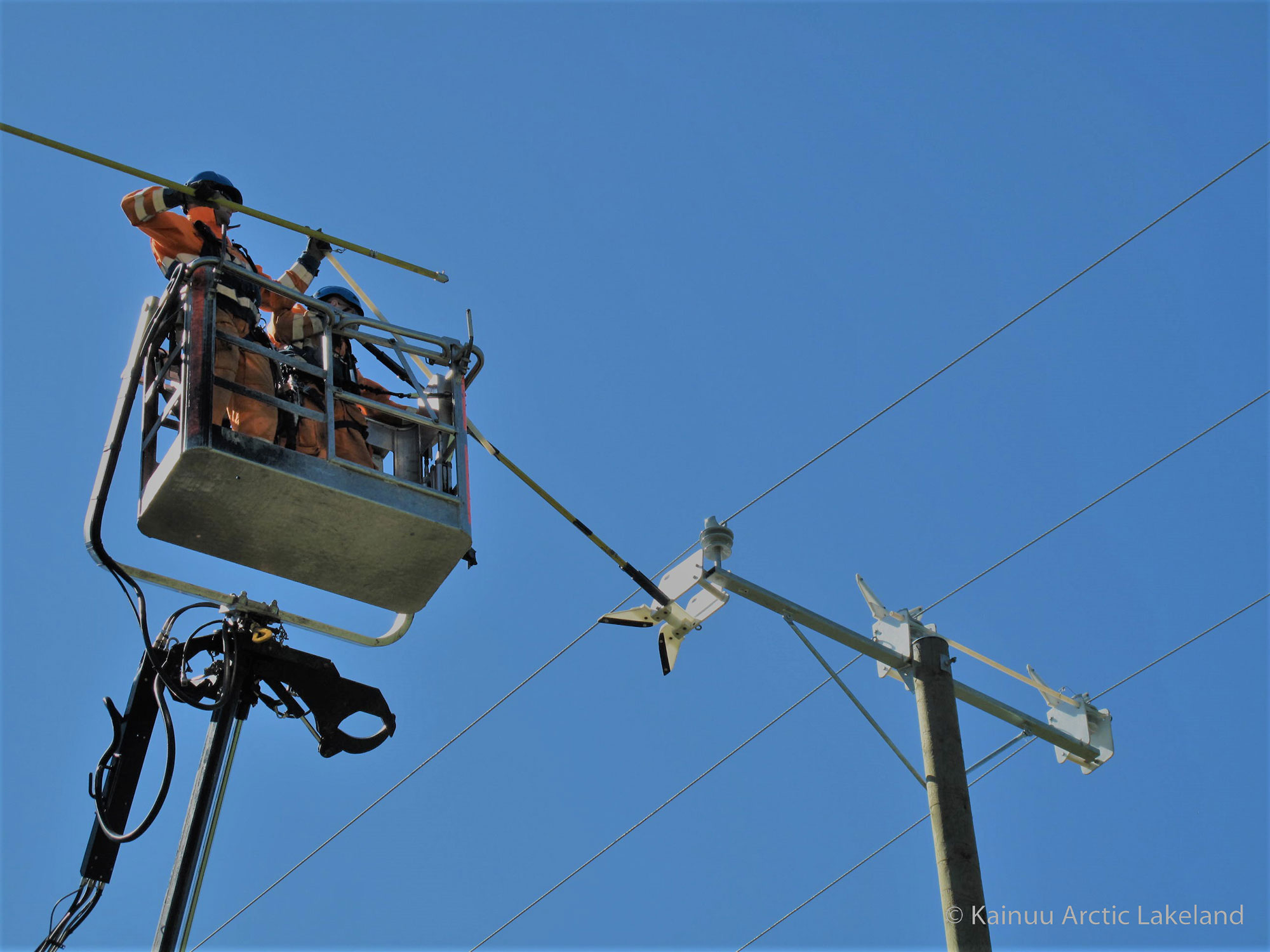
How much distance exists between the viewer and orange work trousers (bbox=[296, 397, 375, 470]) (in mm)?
9797

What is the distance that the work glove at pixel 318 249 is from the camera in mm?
10773

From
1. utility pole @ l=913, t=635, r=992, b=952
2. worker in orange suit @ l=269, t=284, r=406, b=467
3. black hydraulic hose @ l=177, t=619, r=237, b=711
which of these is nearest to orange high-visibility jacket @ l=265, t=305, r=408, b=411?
worker in orange suit @ l=269, t=284, r=406, b=467

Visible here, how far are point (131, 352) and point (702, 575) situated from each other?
3.37 meters

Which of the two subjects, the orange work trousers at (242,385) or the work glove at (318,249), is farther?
the work glove at (318,249)

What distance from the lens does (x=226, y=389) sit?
9.23 m

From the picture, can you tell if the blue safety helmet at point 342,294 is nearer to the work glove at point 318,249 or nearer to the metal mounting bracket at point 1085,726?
the work glove at point 318,249

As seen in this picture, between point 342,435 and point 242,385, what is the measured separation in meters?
0.78

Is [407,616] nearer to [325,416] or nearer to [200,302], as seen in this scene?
[325,416]

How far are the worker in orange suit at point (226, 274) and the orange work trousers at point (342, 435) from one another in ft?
1.15

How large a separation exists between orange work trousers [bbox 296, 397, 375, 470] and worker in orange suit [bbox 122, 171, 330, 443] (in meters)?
0.35

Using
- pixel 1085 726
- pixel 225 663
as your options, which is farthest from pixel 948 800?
pixel 225 663

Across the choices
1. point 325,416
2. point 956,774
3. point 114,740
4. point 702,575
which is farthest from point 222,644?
point 956,774

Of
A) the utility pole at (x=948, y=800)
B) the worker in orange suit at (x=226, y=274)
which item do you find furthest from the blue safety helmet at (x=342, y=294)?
the utility pole at (x=948, y=800)

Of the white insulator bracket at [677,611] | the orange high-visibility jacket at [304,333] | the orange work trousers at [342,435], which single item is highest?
the orange high-visibility jacket at [304,333]
